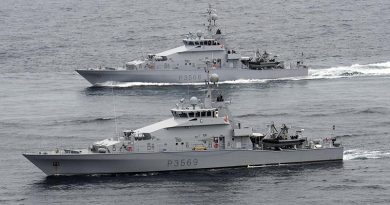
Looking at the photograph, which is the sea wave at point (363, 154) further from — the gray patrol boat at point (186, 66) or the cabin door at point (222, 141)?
the gray patrol boat at point (186, 66)

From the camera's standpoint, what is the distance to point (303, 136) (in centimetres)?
11144

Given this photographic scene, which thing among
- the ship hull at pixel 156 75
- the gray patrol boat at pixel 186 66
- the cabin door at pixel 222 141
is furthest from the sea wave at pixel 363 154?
the gray patrol boat at pixel 186 66

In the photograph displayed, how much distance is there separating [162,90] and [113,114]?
21058 mm

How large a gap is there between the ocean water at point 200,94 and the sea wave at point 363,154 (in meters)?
0.09

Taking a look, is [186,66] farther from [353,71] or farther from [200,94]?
[353,71]

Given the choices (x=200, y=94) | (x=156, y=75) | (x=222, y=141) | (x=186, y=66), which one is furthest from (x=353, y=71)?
(x=222, y=141)

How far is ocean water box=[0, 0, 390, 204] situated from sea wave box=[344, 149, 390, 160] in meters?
0.09

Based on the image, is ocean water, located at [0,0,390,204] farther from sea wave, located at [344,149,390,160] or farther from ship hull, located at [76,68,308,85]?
ship hull, located at [76,68,308,85]

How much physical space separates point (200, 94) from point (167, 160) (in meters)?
41.6

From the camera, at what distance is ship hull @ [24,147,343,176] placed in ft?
331

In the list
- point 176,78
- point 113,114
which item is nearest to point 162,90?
point 176,78

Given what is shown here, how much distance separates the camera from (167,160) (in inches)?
4028

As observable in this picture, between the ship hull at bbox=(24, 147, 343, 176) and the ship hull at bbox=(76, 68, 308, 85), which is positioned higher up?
the ship hull at bbox=(76, 68, 308, 85)

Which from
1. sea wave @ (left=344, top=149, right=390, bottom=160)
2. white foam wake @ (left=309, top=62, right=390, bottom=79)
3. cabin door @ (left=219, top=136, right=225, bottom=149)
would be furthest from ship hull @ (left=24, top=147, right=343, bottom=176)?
white foam wake @ (left=309, top=62, right=390, bottom=79)
